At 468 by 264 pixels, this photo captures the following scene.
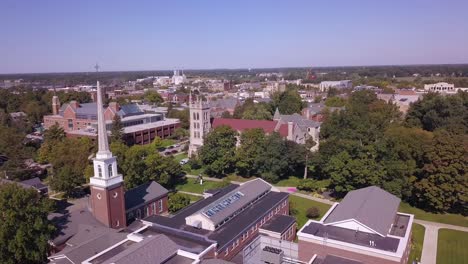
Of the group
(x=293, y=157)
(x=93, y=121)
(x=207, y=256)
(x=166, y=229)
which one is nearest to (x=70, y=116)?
(x=93, y=121)

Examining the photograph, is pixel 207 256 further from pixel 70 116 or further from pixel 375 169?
pixel 70 116

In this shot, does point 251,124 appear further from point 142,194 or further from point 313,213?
point 142,194

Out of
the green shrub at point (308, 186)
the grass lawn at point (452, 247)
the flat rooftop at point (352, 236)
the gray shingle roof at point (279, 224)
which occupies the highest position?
the flat rooftop at point (352, 236)

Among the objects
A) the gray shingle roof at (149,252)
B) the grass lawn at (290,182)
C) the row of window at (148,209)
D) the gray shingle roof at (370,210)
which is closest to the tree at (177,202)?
the row of window at (148,209)

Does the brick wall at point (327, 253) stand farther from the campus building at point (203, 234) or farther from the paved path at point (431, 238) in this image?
the paved path at point (431, 238)

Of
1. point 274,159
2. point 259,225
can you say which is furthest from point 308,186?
point 259,225
